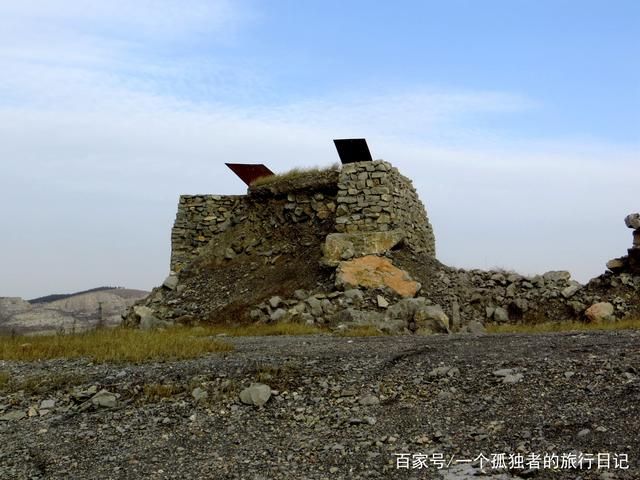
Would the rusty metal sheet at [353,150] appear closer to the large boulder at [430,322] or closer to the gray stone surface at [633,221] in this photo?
the large boulder at [430,322]

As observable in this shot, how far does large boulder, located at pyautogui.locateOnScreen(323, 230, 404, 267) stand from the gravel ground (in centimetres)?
711

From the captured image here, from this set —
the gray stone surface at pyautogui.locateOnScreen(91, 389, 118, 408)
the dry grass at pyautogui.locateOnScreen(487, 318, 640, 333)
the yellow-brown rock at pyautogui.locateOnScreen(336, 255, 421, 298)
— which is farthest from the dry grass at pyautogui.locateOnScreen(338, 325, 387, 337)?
the gray stone surface at pyautogui.locateOnScreen(91, 389, 118, 408)

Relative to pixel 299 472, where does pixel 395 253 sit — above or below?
above

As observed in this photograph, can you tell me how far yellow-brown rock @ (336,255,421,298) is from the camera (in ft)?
48.5

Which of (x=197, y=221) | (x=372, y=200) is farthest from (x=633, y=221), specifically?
(x=197, y=221)

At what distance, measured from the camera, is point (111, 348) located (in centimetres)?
954

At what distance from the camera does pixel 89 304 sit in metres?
48.9

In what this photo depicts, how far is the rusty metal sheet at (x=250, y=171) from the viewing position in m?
19.4

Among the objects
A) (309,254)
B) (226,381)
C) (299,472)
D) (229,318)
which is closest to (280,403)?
(226,381)

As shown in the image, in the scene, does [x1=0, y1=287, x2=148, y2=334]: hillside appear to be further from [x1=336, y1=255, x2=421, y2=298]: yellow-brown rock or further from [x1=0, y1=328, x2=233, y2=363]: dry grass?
[x1=0, y1=328, x2=233, y2=363]: dry grass

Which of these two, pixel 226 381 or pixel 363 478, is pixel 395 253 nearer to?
pixel 226 381

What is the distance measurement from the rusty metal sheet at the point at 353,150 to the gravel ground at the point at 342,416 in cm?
900

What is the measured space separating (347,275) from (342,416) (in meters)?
8.90

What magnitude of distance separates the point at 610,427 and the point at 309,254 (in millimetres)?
11880
